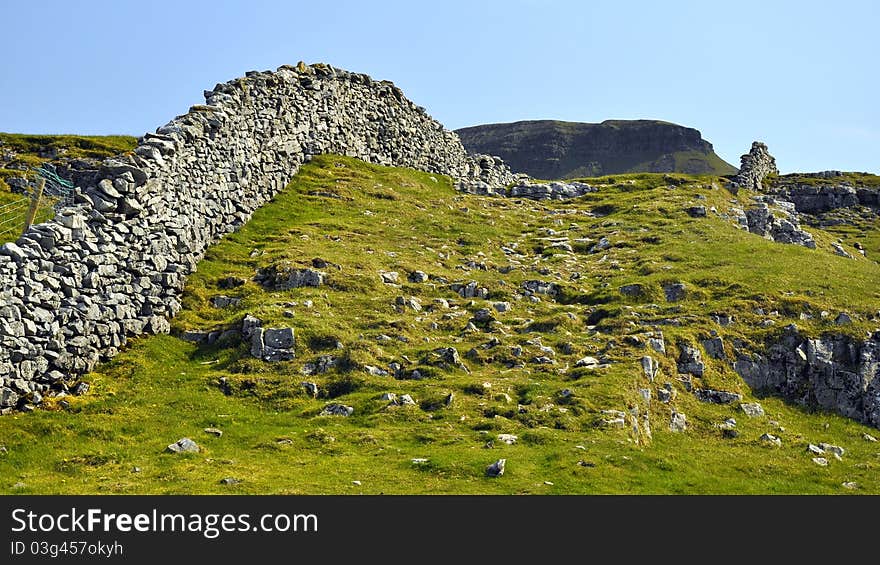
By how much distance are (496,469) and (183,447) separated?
8385mm

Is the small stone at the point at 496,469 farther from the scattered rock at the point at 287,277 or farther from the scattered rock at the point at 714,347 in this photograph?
the scattered rock at the point at 287,277

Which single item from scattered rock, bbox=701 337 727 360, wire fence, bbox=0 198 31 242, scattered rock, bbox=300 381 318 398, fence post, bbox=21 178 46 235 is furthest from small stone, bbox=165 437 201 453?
scattered rock, bbox=701 337 727 360

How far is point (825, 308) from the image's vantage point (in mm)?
33812

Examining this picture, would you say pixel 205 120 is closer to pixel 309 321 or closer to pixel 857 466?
pixel 309 321

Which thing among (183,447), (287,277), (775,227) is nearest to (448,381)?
(183,447)

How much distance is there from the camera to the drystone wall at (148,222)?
85.2ft

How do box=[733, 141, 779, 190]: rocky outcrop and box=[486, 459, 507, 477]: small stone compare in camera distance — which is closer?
box=[486, 459, 507, 477]: small stone

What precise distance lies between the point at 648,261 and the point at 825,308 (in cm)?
901

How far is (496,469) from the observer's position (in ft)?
70.0

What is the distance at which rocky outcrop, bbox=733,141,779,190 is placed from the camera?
67312 millimetres

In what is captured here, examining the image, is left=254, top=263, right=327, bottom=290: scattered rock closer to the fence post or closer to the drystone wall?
the drystone wall

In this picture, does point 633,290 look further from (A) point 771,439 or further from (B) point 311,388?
(B) point 311,388

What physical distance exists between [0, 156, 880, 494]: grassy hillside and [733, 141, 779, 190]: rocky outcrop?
22780 mm
